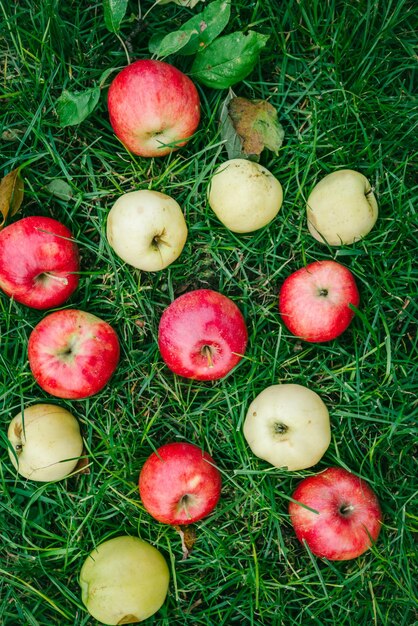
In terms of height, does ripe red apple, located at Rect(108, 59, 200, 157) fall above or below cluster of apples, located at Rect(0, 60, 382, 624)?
above

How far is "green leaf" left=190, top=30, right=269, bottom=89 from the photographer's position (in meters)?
3.07

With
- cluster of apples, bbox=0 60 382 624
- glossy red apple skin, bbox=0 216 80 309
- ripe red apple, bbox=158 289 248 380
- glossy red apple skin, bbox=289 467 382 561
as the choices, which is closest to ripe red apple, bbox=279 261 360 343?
cluster of apples, bbox=0 60 382 624

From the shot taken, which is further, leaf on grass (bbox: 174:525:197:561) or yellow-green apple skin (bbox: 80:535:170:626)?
leaf on grass (bbox: 174:525:197:561)

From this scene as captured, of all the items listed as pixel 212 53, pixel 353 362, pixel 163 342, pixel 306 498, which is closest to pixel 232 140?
pixel 212 53

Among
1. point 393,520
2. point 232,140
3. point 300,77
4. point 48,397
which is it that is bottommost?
point 393,520

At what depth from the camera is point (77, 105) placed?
10.3ft

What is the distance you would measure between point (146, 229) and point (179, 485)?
121 centimetres

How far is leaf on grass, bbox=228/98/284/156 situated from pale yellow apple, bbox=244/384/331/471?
121 centimetres

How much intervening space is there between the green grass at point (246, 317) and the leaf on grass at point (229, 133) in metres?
0.06

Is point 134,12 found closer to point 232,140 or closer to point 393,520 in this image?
point 232,140

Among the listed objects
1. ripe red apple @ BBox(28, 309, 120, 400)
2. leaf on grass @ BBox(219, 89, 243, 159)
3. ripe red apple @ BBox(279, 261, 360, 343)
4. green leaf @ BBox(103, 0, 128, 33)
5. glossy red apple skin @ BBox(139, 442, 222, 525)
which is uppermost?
green leaf @ BBox(103, 0, 128, 33)

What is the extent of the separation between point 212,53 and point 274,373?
65.0 inches

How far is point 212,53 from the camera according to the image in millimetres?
3141

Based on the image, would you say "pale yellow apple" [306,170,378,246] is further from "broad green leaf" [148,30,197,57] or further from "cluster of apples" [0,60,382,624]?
"broad green leaf" [148,30,197,57]
